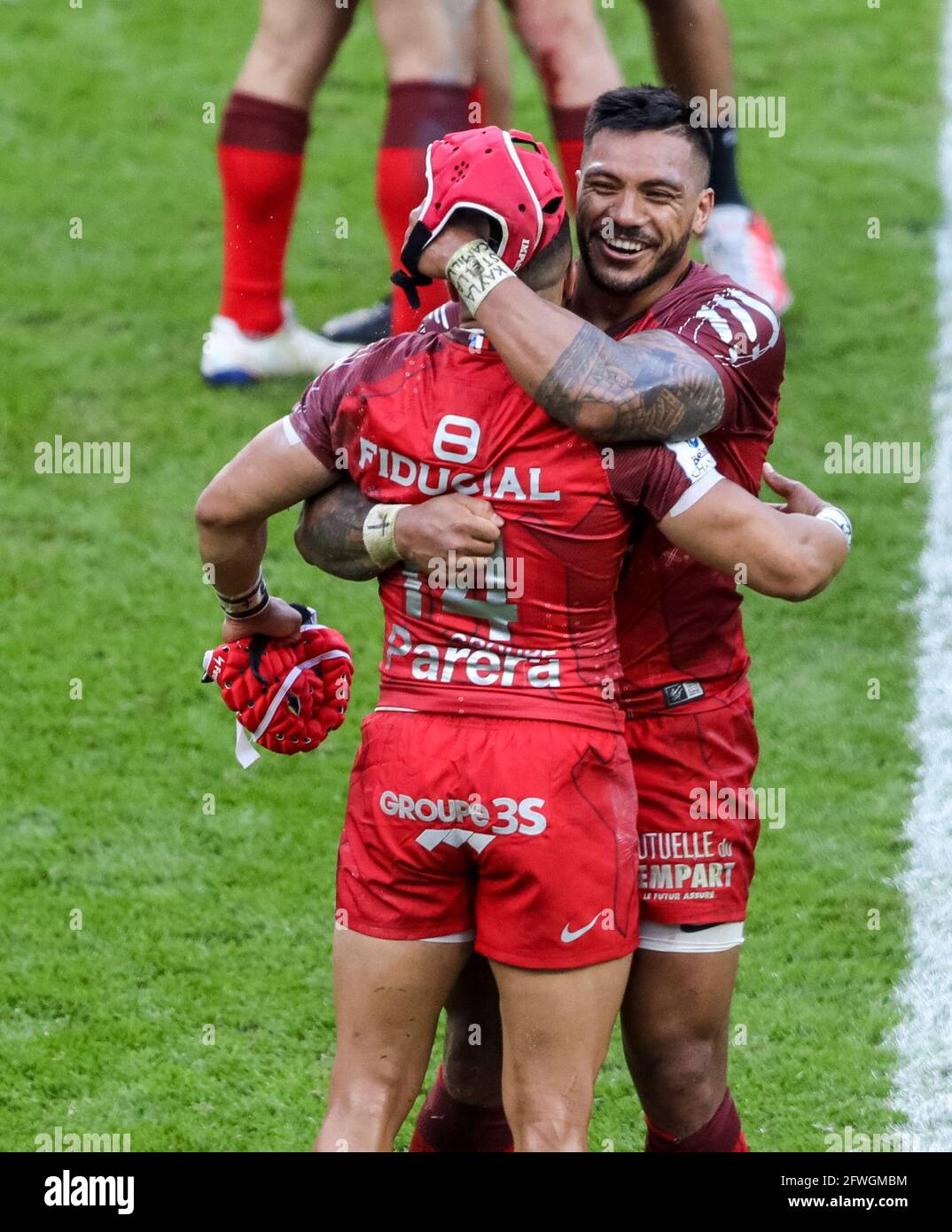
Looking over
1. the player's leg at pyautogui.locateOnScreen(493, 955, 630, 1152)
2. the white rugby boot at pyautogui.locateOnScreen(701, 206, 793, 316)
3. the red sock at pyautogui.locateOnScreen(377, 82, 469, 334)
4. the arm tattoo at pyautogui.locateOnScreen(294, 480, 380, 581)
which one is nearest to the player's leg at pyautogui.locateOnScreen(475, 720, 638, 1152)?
the player's leg at pyautogui.locateOnScreen(493, 955, 630, 1152)

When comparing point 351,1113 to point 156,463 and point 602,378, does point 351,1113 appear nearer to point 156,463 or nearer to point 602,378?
point 602,378

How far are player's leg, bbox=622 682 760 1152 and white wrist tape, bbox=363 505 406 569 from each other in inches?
20.7

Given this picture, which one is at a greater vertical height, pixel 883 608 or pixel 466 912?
pixel 466 912

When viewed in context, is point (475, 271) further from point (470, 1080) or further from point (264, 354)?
point (264, 354)

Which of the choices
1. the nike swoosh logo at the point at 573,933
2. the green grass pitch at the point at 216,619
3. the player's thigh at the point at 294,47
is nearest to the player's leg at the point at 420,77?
the player's thigh at the point at 294,47

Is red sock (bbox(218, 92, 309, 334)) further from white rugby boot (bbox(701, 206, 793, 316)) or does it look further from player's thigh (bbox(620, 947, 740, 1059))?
player's thigh (bbox(620, 947, 740, 1059))

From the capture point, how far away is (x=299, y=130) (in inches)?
242

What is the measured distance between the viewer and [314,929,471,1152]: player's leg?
112 inches

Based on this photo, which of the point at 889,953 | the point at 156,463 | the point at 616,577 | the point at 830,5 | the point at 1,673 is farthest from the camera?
the point at 830,5

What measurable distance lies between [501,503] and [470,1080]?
110 cm

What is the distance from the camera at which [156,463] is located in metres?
6.18

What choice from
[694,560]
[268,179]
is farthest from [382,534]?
[268,179]

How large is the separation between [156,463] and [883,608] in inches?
90.6
